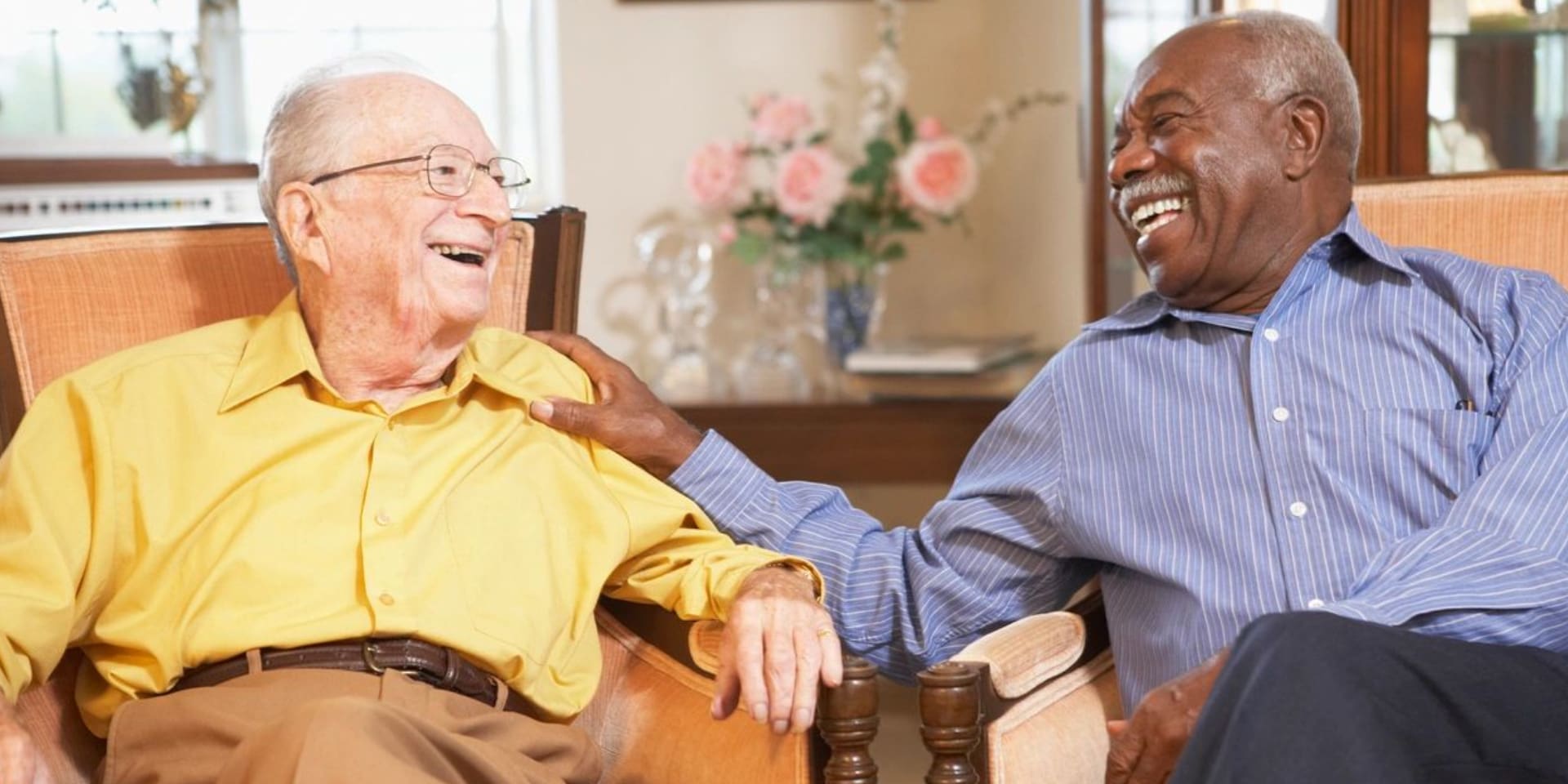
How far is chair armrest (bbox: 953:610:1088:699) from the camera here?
69.3 inches

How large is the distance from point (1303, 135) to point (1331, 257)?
140mm

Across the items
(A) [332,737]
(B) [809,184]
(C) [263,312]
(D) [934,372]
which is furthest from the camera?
(B) [809,184]

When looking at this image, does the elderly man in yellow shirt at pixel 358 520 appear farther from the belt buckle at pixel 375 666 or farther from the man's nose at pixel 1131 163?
the man's nose at pixel 1131 163

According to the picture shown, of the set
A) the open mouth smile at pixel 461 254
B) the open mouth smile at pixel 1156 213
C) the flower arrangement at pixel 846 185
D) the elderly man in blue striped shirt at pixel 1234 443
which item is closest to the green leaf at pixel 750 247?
the flower arrangement at pixel 846 185

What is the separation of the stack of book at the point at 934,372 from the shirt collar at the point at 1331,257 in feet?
4.94

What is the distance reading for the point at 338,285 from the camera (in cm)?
185

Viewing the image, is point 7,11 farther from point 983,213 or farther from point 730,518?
point 730,518

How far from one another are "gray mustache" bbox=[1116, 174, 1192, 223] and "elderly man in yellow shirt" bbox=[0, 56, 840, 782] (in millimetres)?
566

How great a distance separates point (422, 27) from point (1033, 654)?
3.02 meters

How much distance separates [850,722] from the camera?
168 centimetres

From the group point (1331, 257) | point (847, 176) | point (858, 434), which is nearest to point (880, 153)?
point (847, 176)

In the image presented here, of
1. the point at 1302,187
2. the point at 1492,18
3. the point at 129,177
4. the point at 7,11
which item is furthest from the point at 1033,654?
the point at 7,11

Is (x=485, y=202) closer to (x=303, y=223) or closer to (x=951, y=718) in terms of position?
(x=303, y=223)

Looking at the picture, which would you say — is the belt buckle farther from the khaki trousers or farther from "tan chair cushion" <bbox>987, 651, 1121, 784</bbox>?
"tan chair cushion" <bbox>987, 651, 1121, 784</bbox>
